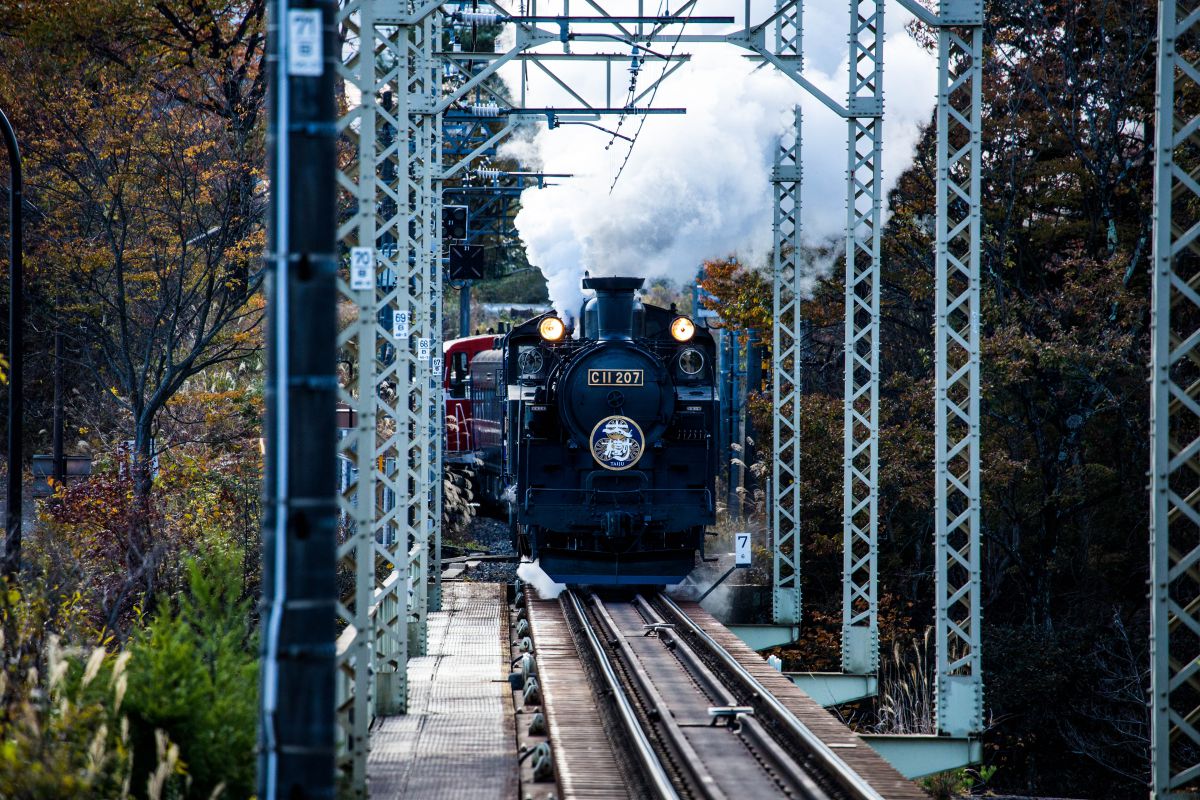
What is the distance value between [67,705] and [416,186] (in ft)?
27.2

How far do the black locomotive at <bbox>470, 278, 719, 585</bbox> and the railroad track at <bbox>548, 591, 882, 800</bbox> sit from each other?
70.7 inches

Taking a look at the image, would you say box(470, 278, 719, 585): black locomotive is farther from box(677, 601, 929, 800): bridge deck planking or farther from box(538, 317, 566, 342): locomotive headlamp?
box(677, 601, 929, 800): bridge deck planking

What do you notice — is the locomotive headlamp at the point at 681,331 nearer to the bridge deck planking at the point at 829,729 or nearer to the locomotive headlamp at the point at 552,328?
the locomotive headlamp at the point at 552,328

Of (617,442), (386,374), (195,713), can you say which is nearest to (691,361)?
(617,442)

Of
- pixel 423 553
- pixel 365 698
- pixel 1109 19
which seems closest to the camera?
pixel 365 698

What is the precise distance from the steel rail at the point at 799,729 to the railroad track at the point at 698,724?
0.01m

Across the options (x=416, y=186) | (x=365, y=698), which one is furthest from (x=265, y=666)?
(x=416, y=186)

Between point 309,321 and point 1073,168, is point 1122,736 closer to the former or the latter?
point 1073,168

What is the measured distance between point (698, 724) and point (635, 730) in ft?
3.24

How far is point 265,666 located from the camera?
5.00 metres

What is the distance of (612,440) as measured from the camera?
56.1 feet

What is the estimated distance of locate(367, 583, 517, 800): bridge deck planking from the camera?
898 centimetres

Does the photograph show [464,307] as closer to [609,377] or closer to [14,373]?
[609,377]

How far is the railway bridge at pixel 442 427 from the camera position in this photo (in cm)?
496
